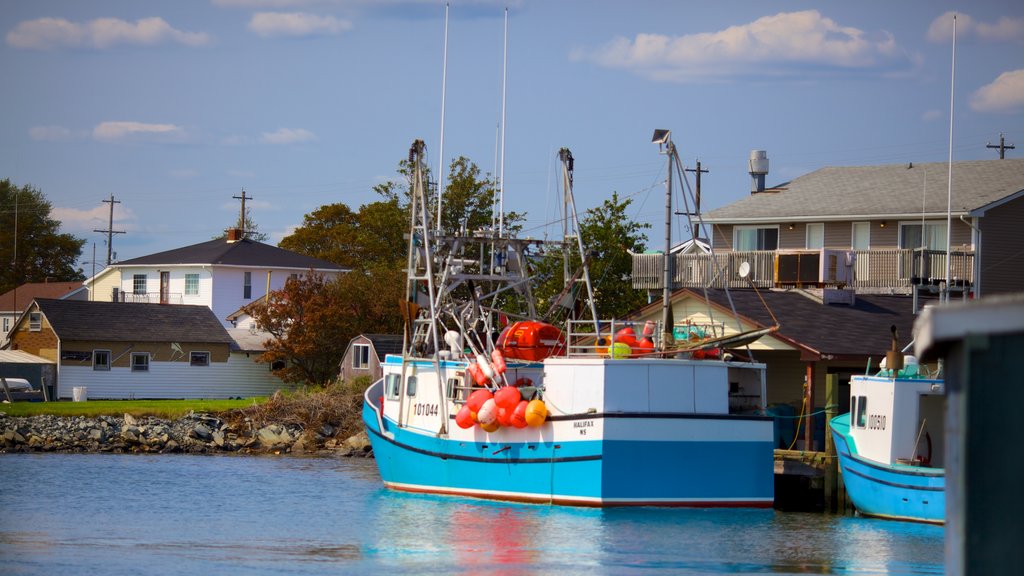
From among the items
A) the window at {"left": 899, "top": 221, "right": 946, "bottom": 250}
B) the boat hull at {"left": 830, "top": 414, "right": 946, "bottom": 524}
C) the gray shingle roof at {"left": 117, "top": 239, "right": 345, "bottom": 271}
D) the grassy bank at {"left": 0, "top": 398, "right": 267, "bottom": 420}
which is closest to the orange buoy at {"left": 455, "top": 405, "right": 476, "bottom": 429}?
the boat hull at {"left": 830, "top": 414, "right": 946, "bottom": 524}

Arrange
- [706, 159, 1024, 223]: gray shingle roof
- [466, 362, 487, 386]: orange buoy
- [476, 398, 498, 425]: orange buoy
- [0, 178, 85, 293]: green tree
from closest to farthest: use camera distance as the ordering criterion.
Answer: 1. [476, 398, 498, 425]: orange buoy
2. [466, 362, 487, 386]: orange buoy
3. [706, 159, 1024, 223]: gray shingle roof
4. [0, 178, 85, 293]: green tree

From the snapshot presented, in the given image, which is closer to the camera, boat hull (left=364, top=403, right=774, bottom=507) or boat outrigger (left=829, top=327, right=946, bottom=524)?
boat hull (left=364, top=403, right=774, bottom=507)

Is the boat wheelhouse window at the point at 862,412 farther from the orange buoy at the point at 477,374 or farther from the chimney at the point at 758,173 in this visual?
the chimney at the point at 758,173

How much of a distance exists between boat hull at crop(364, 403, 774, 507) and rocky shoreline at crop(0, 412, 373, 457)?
Answer: 18.3m

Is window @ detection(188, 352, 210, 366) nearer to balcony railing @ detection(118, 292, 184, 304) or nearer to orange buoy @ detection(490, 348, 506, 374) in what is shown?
balcony railing @ detection(118, 292, 184, 304)

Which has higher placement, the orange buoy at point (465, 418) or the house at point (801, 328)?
the house at point (801, 328)

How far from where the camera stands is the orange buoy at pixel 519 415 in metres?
25.9

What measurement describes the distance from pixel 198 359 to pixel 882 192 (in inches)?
1218

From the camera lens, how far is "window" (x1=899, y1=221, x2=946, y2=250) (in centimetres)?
4072

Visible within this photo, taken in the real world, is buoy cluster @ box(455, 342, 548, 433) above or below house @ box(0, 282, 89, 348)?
below

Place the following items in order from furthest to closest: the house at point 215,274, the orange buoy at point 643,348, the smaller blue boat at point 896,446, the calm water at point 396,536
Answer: the house at point 215,274, the orange buoy at point 643,348, the smaller blue boat at point 896,446, the calm water at point 396,536

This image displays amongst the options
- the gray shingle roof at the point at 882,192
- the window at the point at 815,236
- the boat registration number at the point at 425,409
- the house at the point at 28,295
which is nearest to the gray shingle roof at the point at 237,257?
the house at the point at 28,295

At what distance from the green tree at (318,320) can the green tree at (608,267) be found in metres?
12.7

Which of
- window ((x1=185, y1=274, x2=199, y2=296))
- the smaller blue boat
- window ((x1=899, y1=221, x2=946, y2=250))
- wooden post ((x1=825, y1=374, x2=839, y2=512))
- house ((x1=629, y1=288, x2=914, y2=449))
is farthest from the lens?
Result: window ((x1=185, y1=274, x2=199, y2=296))
